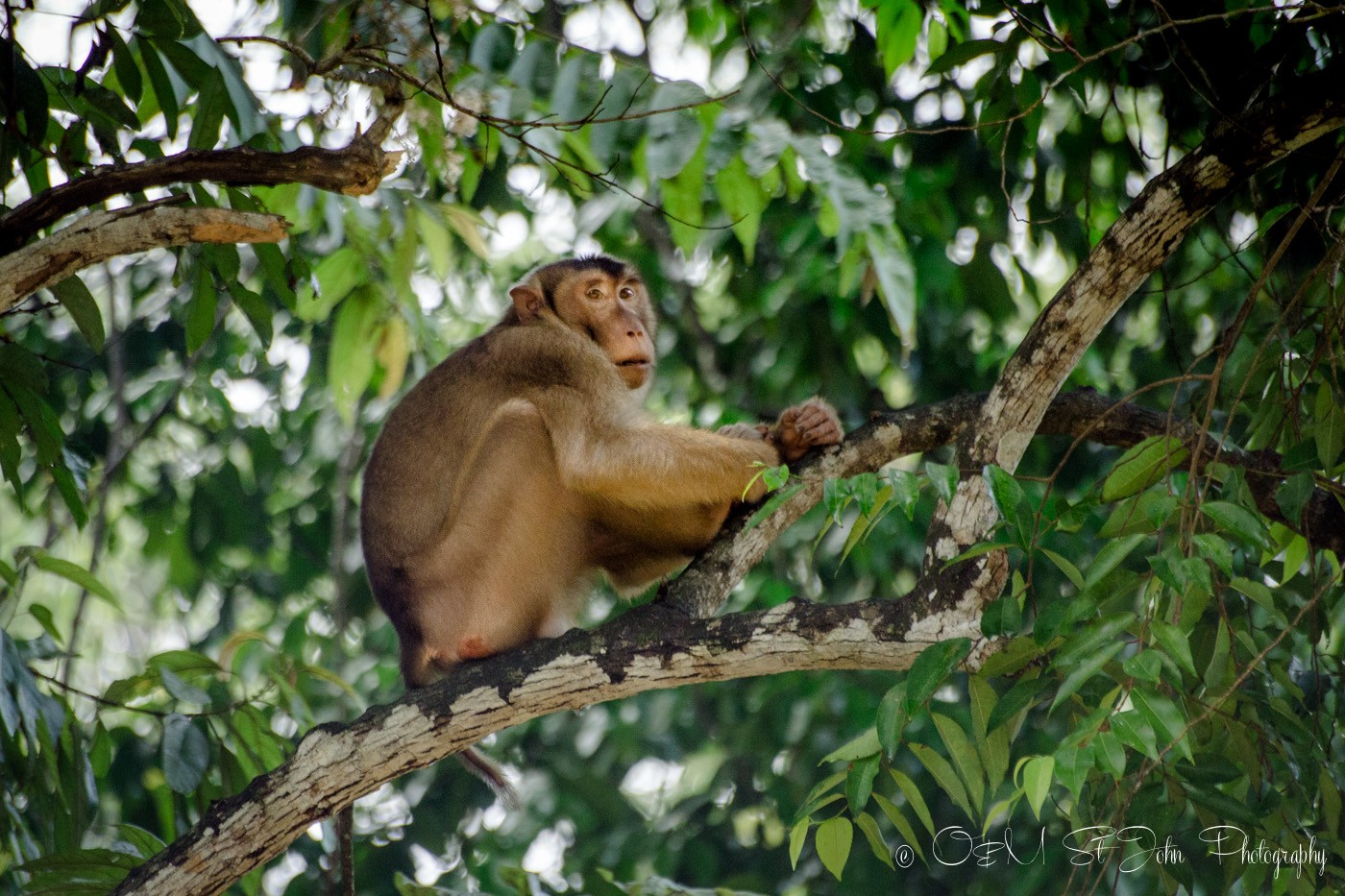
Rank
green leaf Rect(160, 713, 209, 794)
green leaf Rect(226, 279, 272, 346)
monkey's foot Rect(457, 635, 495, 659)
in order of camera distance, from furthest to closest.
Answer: monkey's foot Rect(457, 635, 495, 659) → green leaf Rect(160, 713, 209, 794) → green leaf Rect(226, 279, 272, 346)

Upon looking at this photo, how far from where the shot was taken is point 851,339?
6777 millimetres

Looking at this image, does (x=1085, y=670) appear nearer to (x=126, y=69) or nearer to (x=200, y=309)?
(x=200, y=309)

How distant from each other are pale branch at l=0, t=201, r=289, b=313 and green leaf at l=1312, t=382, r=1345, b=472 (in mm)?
2726

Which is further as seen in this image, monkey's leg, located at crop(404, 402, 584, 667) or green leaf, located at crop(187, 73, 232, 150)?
monkey's leg, located at crop(404, 402, 584, 667)

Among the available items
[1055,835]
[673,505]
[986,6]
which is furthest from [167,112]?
[1055,835]

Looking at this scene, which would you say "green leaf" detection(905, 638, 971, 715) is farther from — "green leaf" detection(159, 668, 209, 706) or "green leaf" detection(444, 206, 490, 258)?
"green leaf" detection(444, 206, 490, 258)

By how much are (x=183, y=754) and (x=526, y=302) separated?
2.27 meters

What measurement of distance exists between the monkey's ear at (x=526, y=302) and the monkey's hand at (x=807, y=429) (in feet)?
4.67

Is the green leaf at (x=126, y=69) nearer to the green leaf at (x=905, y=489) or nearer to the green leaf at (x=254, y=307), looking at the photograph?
the green leaf at (x=254, y=307)

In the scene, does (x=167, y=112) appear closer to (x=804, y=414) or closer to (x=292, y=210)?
(x=292, y=210)

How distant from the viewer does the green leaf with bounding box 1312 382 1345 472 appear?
3072mm

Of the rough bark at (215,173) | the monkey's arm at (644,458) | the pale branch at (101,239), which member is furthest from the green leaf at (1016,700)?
the pale branch at (101,239)

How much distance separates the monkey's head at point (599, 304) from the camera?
516cm

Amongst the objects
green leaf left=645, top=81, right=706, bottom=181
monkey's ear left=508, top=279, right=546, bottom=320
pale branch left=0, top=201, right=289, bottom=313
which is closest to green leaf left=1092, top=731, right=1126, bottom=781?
green leaf left=645, top=81, right=706, bottom=181
